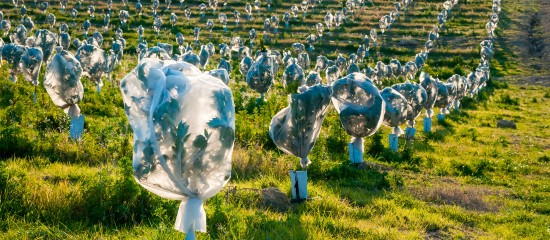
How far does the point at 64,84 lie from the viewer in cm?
1224

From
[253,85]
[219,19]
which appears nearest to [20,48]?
[253,85]

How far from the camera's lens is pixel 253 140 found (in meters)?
13.2

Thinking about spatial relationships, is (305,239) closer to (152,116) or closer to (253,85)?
(152,116)

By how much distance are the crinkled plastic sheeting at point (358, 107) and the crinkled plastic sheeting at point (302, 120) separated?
1893 mm

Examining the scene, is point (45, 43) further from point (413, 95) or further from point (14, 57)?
point (413, 95)

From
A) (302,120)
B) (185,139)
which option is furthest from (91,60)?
(185,139)

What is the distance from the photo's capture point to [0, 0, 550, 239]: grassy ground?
738 centimetres

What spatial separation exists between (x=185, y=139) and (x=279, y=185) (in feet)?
14.3

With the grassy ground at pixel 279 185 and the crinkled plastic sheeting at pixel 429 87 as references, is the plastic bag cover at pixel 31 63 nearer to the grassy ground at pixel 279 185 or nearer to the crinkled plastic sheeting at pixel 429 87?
the grassy ground at pixel 279 185

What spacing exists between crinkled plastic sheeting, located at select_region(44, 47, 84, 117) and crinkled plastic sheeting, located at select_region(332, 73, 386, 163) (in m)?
4.97

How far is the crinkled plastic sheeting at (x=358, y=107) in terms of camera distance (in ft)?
36.3

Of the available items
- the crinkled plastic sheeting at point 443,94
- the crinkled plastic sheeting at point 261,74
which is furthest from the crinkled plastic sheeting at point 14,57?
the crinkled plastic sheeting at point 443,94

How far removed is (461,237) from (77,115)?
756 cm

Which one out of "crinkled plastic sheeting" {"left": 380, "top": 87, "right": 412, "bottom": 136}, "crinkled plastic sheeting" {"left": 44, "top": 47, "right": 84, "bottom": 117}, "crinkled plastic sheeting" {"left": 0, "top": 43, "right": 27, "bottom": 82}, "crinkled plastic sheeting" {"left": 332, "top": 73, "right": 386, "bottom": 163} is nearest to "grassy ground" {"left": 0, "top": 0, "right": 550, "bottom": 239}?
"crinkled plastic sheeting" {"left": 44, "top": 47, "right": 84, "bottom": 117}
